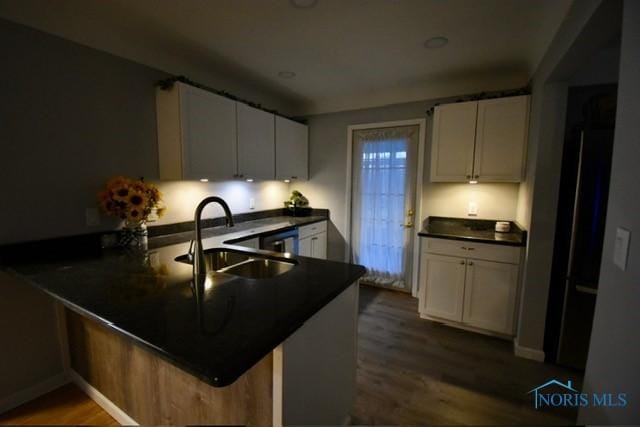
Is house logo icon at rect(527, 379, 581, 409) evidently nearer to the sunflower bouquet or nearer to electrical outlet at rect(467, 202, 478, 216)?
electrical outlet at rect(467, 202, 478, 216)

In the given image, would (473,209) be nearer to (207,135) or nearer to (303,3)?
(303,3)

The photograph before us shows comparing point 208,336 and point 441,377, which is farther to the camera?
point 441,377

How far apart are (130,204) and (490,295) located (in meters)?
2.94

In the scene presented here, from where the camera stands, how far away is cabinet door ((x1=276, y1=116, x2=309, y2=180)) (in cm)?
324

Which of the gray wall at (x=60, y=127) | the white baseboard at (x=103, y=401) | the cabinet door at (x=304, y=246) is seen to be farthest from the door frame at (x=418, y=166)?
the white baseboard at (x=103, y=401)

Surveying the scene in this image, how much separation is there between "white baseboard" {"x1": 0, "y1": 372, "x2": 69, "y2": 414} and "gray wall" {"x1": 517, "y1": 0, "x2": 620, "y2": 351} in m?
3.30

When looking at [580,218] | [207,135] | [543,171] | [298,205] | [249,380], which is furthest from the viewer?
[298,205]

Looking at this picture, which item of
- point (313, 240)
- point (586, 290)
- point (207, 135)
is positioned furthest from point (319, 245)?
point (586, 290)

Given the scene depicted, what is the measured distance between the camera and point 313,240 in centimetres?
348

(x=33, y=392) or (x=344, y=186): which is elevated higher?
(x=344, y=186)

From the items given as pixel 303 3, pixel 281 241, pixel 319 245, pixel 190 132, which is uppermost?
pixel 303 3

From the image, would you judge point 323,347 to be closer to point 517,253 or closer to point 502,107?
point 517,253

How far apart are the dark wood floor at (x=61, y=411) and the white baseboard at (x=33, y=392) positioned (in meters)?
0.03

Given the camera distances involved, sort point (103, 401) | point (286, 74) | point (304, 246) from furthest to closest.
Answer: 1. point (304, 246)
2. point (286, 74)
3. point (103, 401)
